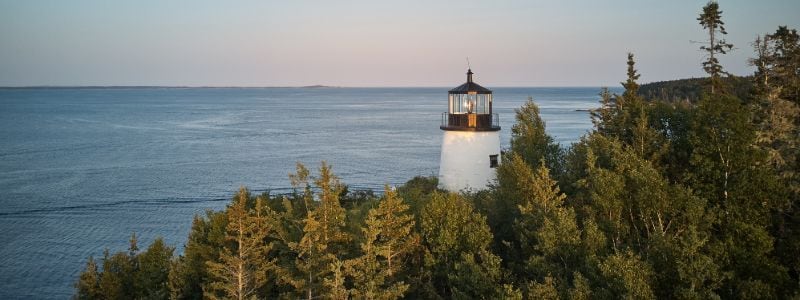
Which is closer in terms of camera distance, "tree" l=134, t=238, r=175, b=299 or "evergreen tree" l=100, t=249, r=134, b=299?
"evergreen tree" l=100, t=249, r=134, b=299

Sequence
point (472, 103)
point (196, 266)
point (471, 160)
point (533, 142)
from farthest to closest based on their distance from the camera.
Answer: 1. point (472, 103)
2. point (471, 160)
3. point (533, 142)
4. point (196, 266)

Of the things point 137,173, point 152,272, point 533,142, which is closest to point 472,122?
point 533,142

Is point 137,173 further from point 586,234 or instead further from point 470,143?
point 586,234

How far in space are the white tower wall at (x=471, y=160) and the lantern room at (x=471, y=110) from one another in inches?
10.3

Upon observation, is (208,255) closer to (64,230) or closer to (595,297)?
(595,297)

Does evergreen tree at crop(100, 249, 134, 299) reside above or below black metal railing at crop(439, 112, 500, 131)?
below

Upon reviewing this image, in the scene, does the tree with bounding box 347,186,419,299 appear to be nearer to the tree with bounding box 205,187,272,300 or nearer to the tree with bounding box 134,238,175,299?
the tree with bounding box 205,187,272,300

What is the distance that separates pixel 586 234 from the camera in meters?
12.5

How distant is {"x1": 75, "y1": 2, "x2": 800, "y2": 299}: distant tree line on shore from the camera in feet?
37.5

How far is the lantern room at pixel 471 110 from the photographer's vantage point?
79.4ft

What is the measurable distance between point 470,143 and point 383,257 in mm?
10461

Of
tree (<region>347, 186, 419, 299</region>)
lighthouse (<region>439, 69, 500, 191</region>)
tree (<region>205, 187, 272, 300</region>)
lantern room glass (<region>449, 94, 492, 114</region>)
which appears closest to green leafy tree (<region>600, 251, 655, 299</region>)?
tree (<region>347, 186, 419, 299</region>)

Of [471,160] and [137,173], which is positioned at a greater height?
[471,160]

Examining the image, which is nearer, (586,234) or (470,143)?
(586,234)
